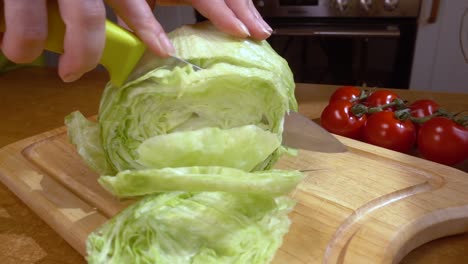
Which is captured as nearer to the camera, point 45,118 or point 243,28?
point 243,28

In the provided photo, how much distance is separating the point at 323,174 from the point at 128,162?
57cm

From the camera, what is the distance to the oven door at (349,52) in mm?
2930

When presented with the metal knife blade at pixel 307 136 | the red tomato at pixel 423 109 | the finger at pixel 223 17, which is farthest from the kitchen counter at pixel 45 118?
the finger at pixel 223 17

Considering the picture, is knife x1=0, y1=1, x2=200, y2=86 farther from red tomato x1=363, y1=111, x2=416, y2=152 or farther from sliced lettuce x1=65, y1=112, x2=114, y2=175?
red tomato x1=363, y1=111, x2=416, y2=152

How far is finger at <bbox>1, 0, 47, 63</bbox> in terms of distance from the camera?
2.43ft

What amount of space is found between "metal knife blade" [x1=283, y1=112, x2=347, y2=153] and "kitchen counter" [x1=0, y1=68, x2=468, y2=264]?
42 cm

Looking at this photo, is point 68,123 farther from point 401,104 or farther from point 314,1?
point 314,1

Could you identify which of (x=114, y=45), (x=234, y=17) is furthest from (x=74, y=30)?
(x=234, y=17)

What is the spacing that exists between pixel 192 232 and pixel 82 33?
466mm

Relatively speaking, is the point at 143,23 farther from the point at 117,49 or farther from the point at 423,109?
the point at 423,109

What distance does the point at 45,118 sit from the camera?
193 centimetres

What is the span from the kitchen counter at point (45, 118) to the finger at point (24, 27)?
49cm

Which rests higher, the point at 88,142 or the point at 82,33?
the point at 82,33

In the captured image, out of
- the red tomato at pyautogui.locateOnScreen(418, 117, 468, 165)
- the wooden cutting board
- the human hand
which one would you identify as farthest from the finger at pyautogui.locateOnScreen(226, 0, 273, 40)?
the red tomato at pyautogui.locateOnScreen(418, 117, 468, 165)
